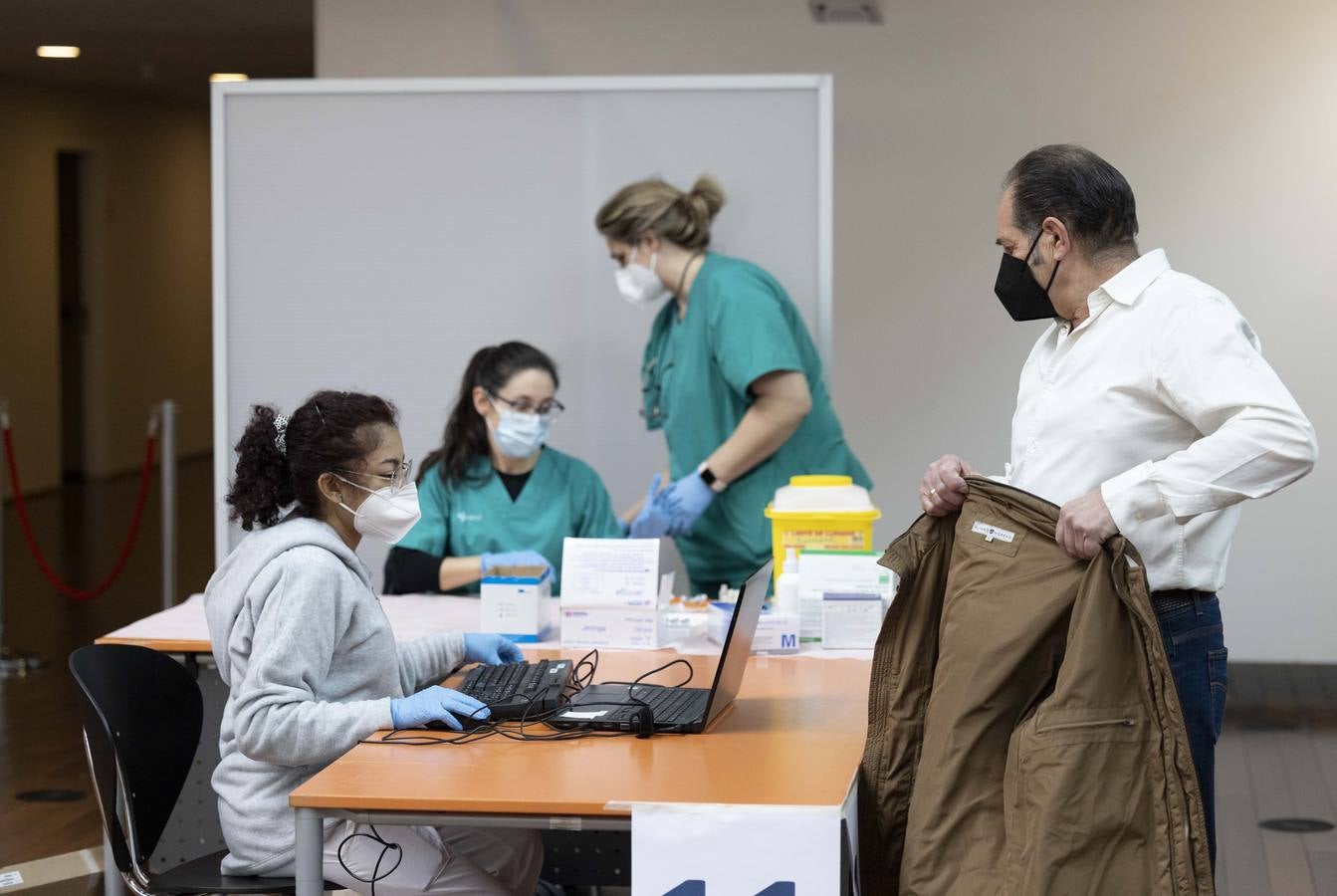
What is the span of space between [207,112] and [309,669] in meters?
10.5

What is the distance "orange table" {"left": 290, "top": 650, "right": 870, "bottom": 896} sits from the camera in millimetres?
1841

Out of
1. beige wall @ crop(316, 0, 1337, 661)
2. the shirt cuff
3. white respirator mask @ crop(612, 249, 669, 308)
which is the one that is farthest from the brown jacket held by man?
beige wall @ crop(316, 0, 1337, 661)

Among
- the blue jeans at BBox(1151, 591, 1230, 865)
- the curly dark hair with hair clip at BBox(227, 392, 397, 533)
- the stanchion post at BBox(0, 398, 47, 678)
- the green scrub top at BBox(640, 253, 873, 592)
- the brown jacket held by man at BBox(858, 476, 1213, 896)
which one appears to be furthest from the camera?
the stanchion post at BBox(0, 398, 47, 678)

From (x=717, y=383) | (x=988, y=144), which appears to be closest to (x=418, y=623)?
(x=717, y=383)

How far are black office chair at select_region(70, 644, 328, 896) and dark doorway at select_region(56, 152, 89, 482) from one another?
873 cm

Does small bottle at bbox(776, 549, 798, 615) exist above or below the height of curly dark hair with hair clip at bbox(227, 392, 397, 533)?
below

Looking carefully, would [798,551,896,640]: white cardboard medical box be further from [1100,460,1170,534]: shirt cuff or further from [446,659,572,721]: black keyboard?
[1100,460,1170,534]: shirt cuff

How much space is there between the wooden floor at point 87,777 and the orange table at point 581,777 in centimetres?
175

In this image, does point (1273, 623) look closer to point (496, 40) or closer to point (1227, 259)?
point (1227, 259)

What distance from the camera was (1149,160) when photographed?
208 inches

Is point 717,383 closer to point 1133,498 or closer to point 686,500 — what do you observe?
point 686,500

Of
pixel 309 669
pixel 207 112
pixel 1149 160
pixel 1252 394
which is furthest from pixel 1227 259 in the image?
pixel 207 112

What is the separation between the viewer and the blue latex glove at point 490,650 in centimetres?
262

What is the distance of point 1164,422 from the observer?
1.98 metres
